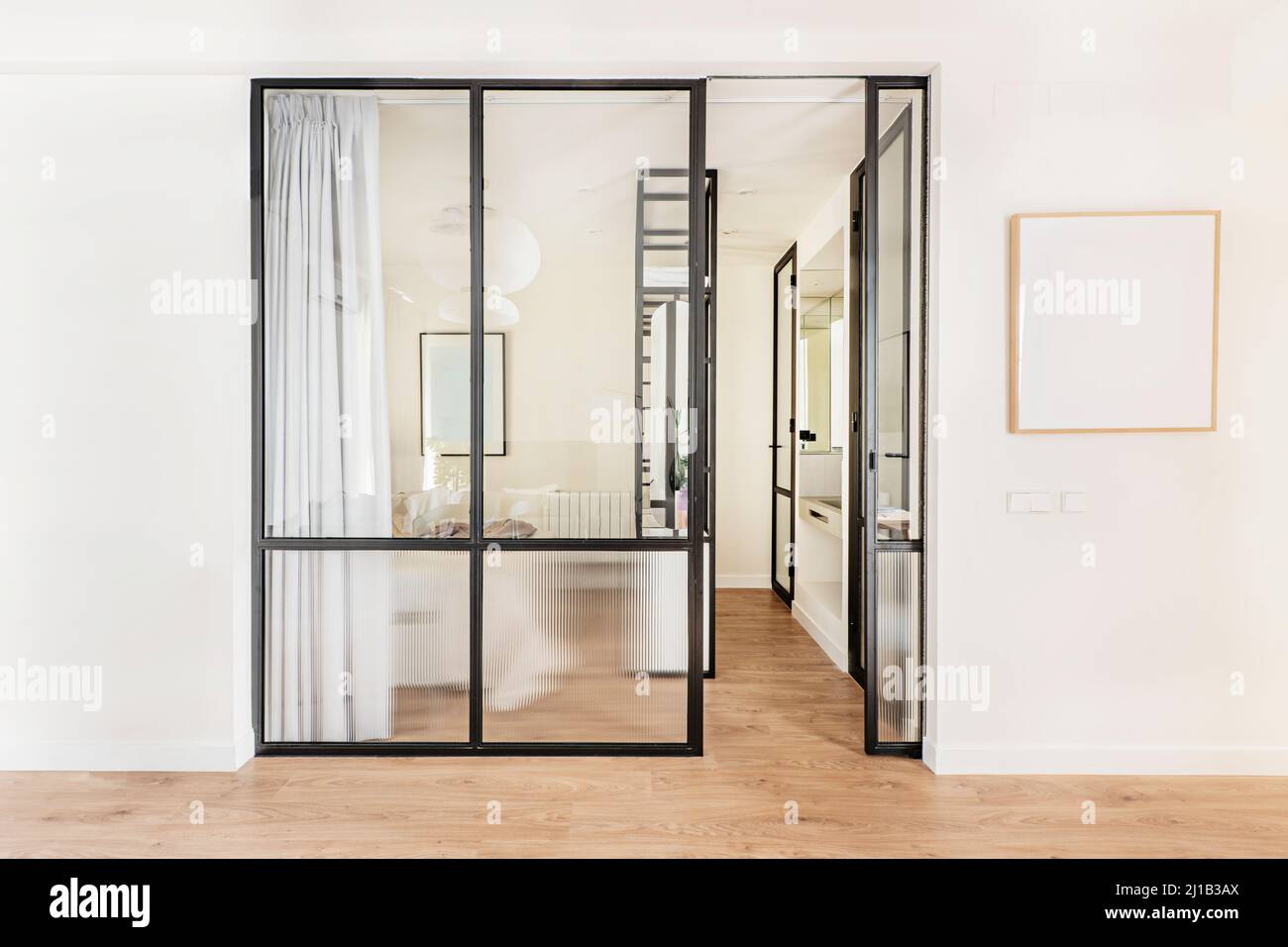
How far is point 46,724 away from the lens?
112 inches

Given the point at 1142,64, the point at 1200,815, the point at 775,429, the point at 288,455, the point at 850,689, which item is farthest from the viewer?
the point at 775,429

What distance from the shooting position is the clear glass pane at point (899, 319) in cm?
291

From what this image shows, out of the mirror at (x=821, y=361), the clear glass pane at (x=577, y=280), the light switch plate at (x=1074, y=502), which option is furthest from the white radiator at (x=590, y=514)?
the mirror at (x=821, y=361)

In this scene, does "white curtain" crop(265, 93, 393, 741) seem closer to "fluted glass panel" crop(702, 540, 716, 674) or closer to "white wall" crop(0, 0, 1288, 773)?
"white wall" crop(0, 0, 1288, 773)

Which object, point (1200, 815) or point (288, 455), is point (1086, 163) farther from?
point (288, 455)

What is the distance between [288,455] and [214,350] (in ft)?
1.49

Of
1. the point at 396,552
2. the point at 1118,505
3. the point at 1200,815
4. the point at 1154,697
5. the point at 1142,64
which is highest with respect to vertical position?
the point at 1142,64

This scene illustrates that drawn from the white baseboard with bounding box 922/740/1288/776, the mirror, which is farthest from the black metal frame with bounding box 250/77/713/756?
the mirror

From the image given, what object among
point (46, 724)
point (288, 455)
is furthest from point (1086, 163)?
point (46, 724)

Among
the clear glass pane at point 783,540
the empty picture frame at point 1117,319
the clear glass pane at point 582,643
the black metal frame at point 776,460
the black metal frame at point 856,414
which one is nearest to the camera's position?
the empty picture frame at point 1117,319

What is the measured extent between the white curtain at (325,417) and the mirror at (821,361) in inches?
106

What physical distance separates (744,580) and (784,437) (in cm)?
123

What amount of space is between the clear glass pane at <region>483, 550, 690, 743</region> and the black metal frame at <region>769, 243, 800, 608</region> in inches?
98.0

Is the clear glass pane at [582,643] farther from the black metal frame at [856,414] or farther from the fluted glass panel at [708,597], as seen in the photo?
the black metal frame at [856,414]
